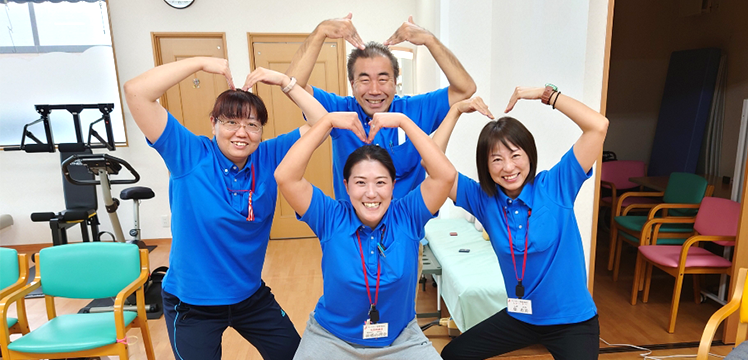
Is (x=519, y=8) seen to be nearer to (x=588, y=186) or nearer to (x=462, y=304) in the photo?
(x=588, y=186)

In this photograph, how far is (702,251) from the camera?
291 centimetres

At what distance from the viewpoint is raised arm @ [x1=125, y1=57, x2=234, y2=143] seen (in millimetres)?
1370

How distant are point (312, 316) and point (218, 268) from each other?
0.42 metres

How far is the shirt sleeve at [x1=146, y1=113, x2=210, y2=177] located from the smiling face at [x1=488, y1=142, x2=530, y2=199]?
112 cm

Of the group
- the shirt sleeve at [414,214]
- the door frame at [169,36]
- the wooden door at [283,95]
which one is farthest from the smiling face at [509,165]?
the door frame at [169,36]

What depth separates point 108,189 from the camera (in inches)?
129

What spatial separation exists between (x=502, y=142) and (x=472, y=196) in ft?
0.85

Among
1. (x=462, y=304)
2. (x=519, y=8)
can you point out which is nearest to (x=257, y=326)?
(x=462, y=304)

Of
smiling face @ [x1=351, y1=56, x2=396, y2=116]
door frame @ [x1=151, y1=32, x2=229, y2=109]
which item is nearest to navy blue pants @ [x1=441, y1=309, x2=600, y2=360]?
smiling face @ [x1=351, y1=56, x2=396, y2=116]

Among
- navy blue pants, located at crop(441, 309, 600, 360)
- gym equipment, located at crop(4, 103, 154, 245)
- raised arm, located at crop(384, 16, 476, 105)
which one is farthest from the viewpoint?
gym equipment, located at crop(4, 103, 154, 245)

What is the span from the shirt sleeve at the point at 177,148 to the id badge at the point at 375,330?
88 cm

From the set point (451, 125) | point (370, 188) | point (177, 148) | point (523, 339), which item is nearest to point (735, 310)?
point (523, 339)

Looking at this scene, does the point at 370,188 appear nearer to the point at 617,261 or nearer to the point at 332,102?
the point at 332,102

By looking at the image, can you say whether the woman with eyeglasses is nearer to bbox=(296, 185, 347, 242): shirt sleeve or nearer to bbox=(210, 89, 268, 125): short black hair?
bbox=(210, 89, 268, 125): short black hair
